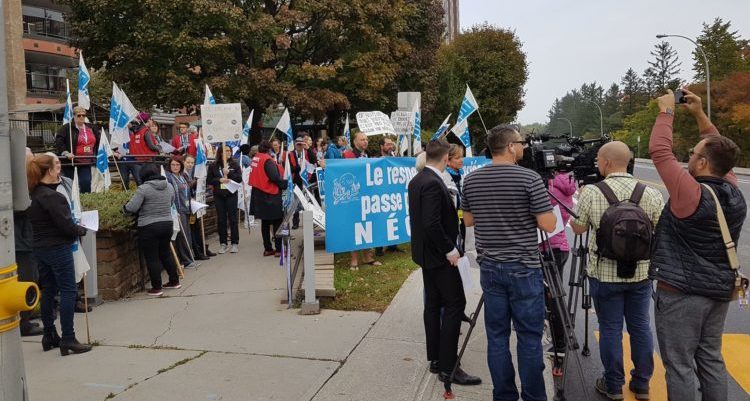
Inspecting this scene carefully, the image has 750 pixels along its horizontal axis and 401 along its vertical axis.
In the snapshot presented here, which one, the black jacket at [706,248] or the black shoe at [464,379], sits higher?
the black jacket at [706,248]

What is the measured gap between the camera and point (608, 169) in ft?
13.7

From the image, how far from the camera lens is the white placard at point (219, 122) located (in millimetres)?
11000

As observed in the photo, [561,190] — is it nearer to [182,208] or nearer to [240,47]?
[182,208]

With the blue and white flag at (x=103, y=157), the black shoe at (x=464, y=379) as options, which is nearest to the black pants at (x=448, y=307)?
the black shoe at (x=464, y=379)

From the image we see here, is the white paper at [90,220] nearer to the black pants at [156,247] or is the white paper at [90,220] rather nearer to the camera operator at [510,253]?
the black pants at [156,247]

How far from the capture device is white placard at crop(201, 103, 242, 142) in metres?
11.0

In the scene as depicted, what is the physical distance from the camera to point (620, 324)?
4.12 m

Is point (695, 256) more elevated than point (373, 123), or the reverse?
point (373, 123)

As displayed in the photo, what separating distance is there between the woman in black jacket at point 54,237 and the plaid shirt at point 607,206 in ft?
14.8

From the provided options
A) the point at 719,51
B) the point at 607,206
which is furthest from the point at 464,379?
the point at 719,51

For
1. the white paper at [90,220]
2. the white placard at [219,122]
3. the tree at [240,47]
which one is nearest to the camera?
the white paper at [90,220]

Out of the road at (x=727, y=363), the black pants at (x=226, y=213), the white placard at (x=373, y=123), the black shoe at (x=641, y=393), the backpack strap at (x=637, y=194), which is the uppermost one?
the white placard at (x=373, y=123)

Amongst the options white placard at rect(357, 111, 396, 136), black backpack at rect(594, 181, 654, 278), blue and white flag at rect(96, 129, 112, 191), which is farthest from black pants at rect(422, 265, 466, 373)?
blue and white flag at rect(96, 129, 112, 191)

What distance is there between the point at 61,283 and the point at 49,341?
1.93 feet
